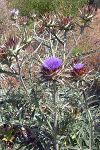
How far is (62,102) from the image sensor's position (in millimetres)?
3090

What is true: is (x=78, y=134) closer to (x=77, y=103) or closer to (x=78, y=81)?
(x=77, y=103)

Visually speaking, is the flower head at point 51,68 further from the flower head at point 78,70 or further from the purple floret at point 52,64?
the flower head at point 78,70

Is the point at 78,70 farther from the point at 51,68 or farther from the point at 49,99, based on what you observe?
the point at 49,99

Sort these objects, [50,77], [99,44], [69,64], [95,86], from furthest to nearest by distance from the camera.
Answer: [99,44] < [95,86] < [69,64] < [50,77]

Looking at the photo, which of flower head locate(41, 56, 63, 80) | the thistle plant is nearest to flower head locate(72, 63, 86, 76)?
the thistle plant

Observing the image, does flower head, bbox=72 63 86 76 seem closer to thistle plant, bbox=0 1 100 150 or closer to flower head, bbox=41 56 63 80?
thistle plant, bbox=0 1 100 150

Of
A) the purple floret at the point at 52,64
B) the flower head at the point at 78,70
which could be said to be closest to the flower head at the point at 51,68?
the purple floret at the point at 52,64

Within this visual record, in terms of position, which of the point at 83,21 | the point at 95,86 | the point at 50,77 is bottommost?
the point at 50,77

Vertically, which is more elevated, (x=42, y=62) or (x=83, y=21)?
(x=83, y=21)

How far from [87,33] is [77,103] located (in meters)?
4.79

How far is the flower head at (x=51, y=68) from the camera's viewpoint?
2.55 metres

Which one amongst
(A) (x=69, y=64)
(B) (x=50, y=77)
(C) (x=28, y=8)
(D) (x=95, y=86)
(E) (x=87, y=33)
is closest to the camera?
(B) (x=50, y=77)

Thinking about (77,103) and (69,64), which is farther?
(77,103)

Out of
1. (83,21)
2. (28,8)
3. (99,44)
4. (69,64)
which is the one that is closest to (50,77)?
(69,64)
